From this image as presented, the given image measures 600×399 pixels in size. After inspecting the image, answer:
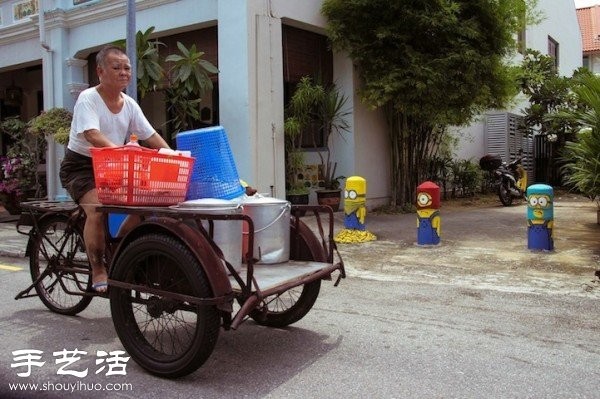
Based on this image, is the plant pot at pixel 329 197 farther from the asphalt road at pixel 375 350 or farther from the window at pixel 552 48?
the window at pixel 552 48

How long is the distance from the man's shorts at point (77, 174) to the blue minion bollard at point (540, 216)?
5420 mm

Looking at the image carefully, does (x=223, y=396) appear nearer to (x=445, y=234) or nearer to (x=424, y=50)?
(x=445, y=234)

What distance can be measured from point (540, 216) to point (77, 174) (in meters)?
5.70

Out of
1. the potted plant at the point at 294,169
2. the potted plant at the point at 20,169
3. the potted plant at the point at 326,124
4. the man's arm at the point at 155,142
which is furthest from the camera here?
the potted plant at the point at 20,169

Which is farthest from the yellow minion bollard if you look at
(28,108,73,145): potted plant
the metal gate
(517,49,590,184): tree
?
the metal gate

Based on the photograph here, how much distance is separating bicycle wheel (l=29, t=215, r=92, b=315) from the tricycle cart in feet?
0.28

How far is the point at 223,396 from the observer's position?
3178 millimetres

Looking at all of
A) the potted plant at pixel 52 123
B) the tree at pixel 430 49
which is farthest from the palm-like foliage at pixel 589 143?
the potted plant at pixel 52 123

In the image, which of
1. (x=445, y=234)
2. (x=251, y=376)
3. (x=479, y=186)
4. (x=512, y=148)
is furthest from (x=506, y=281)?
(x=512, y=148)

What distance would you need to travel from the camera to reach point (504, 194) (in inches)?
523

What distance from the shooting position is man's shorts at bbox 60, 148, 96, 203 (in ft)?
13.8

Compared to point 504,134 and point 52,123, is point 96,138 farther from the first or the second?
point 504,134

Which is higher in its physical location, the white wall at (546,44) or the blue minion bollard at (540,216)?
the white wall at (546,44)

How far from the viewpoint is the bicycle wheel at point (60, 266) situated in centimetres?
458
